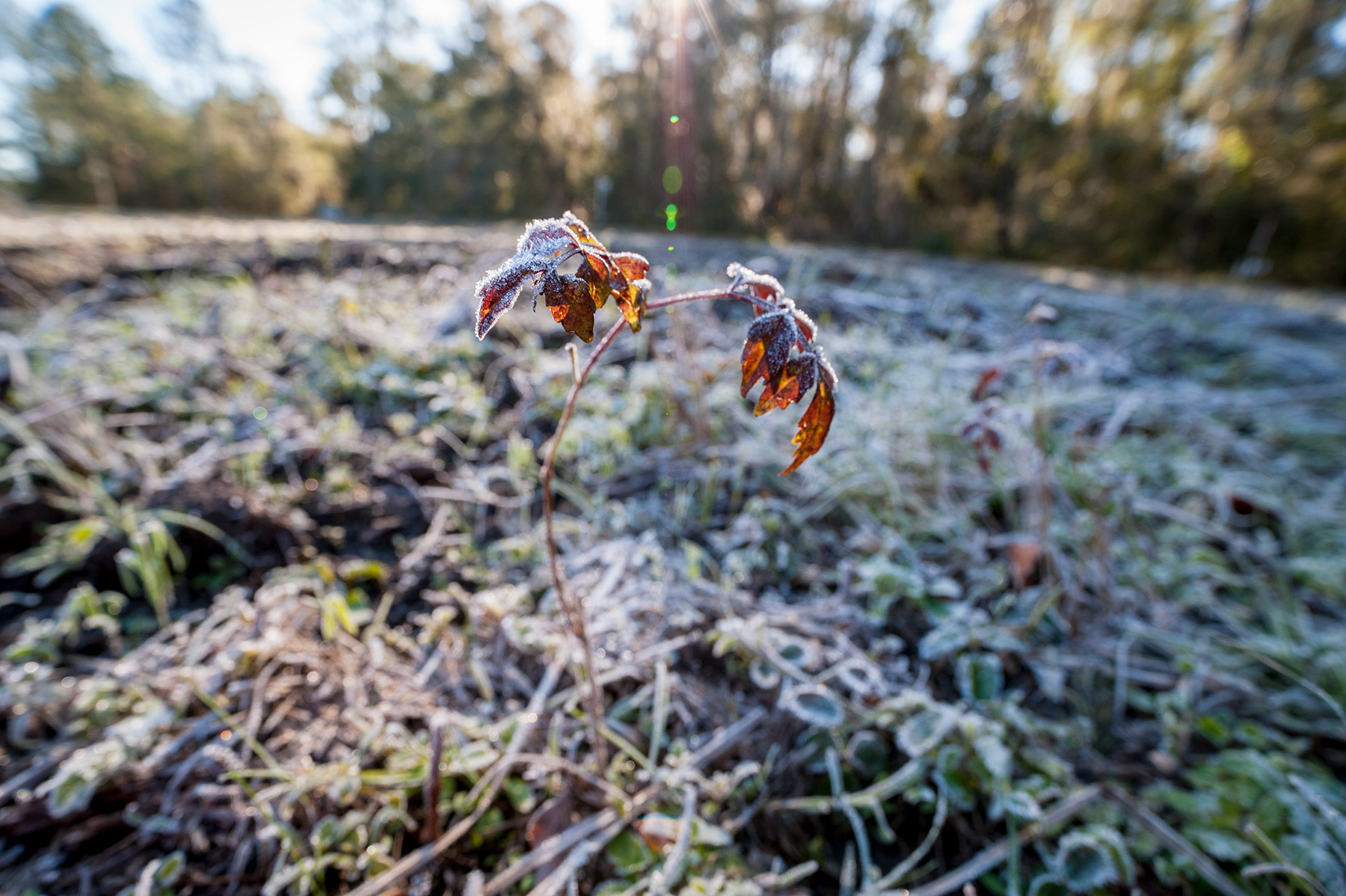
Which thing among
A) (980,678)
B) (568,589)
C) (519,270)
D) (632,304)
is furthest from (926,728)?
(519,270)

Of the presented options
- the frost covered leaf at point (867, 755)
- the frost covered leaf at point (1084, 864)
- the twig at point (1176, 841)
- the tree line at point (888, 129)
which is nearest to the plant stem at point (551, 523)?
the frost covered leaf at point (867, 755)

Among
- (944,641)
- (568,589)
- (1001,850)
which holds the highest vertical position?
(568,589)

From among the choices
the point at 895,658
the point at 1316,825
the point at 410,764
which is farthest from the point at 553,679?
the point at 1316,825

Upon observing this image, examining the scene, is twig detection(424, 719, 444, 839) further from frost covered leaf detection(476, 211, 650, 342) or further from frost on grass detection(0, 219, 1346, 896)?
frost covered leaf detection(476, 211, 650, 342)

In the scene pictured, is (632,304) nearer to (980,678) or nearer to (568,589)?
(568,589)

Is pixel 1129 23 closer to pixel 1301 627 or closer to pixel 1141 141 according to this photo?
pixel 1141 141

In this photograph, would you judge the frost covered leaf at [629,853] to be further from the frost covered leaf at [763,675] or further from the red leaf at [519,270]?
the red leaf at [519,270]

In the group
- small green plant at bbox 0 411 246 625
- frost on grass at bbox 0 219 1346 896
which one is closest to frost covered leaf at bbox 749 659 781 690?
frost on grass at bbox 0 219 1346 896
